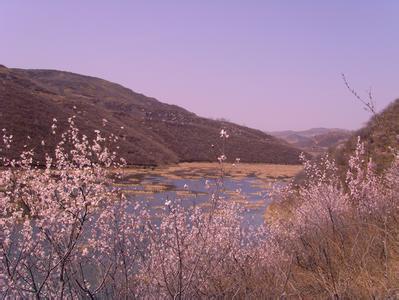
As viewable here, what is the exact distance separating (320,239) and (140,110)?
103 meters

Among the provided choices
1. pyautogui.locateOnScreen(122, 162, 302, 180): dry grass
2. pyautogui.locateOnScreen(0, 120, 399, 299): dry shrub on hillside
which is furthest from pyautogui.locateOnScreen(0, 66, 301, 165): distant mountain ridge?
pyautogui.locateOnScreen(122, 162, 302, 180): dry grass

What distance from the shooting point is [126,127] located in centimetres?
6969

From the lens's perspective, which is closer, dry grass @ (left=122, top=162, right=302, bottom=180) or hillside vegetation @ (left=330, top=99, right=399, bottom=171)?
hillside vegetation @ (left=330, top=99, right=399, bottom=171)

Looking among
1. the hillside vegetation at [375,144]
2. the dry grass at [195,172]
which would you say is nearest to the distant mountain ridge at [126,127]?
the dry grass at [195,172]

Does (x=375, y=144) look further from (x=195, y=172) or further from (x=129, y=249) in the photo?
(x=195, y=172)

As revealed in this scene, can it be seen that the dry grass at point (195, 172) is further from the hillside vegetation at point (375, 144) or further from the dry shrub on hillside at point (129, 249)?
the dry shrub on hillside at point (129, 249)

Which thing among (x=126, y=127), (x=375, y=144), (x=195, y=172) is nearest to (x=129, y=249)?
(x=375, y=144)

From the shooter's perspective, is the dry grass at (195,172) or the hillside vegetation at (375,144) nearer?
the hillside vegetation at (375,144)

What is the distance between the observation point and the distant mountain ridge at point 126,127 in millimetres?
46562

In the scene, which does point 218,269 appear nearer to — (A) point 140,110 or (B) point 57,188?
(B) point 57,188

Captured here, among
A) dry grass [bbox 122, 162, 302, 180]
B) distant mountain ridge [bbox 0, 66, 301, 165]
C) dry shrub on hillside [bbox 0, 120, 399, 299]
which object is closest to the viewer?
dry shrub on hillside [bbox 0, 120, 399, 299]

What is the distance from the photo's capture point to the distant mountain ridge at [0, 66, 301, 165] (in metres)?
46.6

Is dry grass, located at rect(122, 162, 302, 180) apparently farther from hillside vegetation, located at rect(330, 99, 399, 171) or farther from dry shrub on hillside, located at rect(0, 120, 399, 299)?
dry shrub on hillside, located at rect(0, 120, 399, 299)

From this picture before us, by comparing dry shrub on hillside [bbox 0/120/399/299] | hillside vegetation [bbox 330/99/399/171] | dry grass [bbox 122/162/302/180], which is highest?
hillside vegetation [bbox 330/99/399/171]
